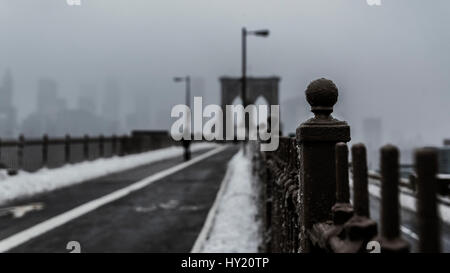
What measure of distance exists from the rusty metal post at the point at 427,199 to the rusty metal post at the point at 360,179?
1.24ft

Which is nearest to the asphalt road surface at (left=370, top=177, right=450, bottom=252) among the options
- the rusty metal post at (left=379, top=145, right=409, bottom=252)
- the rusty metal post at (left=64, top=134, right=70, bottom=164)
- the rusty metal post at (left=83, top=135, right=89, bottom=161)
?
the rusty metal post at (left=379, top=145, right=409, bottom=252)

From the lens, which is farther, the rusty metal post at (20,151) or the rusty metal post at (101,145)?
the rusty metal post at (101,145)

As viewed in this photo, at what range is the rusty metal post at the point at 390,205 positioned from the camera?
36.1 inches

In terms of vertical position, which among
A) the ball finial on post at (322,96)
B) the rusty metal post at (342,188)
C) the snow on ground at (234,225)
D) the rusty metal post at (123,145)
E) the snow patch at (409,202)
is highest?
the ball finial on post at (322,96)

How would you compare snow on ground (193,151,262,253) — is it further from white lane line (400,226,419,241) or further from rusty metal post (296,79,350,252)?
rusty metal post (296,79,350,252)

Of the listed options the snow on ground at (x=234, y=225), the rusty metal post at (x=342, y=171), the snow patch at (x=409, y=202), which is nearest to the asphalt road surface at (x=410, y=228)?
the snow patch at (x=409, y=202)

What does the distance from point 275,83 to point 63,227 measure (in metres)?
84.5

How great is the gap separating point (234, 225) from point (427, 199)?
22.2ft

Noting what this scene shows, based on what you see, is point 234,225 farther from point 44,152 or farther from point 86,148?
point 86,148

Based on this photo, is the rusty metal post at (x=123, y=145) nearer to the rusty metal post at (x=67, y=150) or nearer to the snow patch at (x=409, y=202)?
the rusty metal post at (x=67, y=150)

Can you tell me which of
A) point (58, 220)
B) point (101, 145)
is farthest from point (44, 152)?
point (58, 220)

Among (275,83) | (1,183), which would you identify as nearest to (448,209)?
(1,183)

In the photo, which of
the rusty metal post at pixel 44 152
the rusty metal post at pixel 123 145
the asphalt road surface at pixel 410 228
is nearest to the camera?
the asphalt road surface at pixel 410 228
